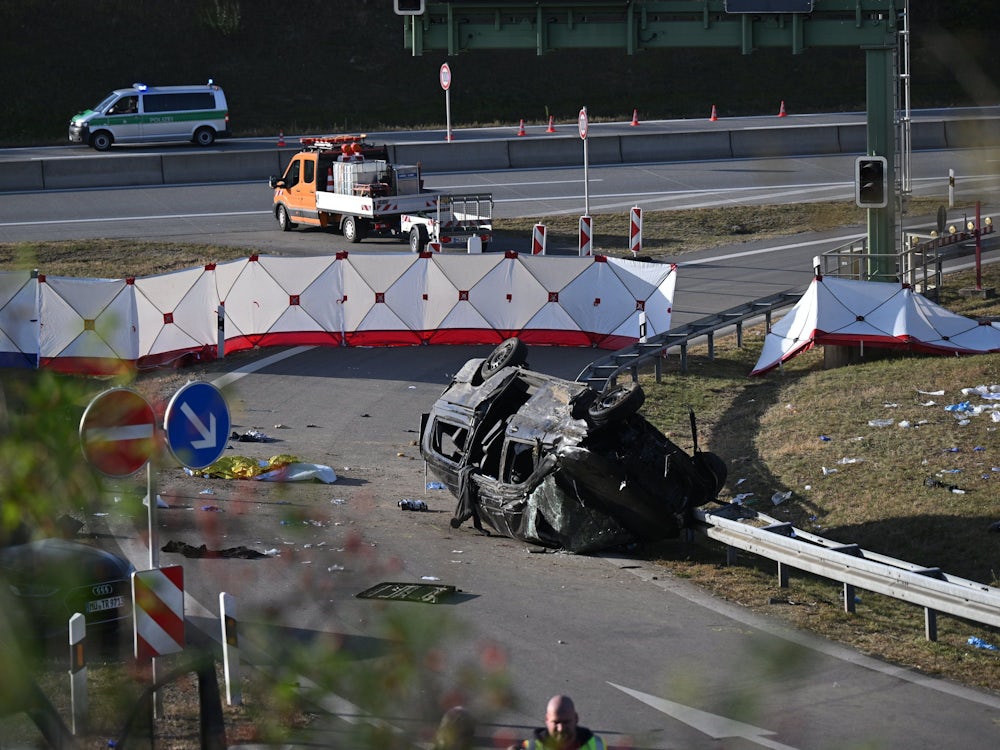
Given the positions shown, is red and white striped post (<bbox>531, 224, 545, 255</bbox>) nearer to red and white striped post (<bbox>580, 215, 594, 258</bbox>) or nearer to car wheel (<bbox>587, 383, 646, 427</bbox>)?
red and white striped post (<bbox>580, 215, 594, 258</bbox>)

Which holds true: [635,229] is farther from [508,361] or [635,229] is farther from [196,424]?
[196,424]

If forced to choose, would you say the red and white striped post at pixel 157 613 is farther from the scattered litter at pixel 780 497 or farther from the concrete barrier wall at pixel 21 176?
the concrete barrier wall at pixel 21 176

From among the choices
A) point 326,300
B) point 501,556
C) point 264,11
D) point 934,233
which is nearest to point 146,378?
point 326,300

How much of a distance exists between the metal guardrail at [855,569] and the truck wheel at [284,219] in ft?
71.6

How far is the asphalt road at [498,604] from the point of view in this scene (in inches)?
287

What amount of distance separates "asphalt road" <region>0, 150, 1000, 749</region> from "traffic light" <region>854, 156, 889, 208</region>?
17.2ft

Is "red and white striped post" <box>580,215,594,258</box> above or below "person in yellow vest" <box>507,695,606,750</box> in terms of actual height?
above

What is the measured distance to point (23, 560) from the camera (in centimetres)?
434

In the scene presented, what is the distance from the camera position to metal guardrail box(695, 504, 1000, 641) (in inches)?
365

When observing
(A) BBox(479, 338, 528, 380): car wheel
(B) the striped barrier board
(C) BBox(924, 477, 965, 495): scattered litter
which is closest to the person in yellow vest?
(B) the striped barrier board

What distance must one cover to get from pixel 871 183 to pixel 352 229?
14.0 metres

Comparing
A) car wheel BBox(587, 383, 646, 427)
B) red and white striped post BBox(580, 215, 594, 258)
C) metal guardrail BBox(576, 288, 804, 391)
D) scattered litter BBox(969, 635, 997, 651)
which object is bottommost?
scattered litter BBox(969, 635, 997, 651)

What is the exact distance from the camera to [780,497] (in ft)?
45.9

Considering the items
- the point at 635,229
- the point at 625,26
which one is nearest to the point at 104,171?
the point at 635,229
